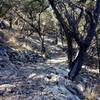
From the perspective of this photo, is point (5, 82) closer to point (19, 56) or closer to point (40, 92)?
point (40, 92)

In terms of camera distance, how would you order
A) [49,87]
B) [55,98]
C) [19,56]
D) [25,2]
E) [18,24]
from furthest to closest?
[18,24] < [25,2] < [19,56] < [49,87] < [55,98]

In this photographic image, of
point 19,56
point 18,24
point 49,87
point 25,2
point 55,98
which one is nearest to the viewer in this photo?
point 55,98

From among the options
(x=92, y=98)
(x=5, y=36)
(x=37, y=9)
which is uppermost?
(x=37, y=9)

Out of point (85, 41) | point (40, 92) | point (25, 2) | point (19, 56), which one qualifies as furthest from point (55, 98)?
point (25, 2)

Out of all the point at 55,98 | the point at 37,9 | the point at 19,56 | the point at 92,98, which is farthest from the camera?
the point at 37,9

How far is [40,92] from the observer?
1110 cm

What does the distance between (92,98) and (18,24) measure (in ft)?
118

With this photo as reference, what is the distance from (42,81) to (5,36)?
66.2ft

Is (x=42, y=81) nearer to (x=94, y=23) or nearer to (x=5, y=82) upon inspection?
(x=5, y=82)

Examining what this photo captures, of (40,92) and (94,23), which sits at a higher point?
(94,23)

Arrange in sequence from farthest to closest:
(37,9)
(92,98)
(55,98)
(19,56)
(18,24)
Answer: (18,24) < (37,9) < (19,56) < (92,98) < (55,98)

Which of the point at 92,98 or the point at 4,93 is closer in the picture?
the point at 4,93

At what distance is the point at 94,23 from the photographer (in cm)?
1317

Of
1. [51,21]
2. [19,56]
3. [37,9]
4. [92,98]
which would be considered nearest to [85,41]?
[92,98]
